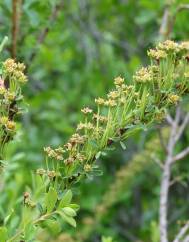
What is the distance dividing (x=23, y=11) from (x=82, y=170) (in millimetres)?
1164

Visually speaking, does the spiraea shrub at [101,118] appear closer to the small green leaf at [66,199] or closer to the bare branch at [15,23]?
the small green leaf at [66,199]

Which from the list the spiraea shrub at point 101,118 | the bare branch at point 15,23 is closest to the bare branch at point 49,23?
the bare branch at point 15,23

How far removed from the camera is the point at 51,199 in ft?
4.18

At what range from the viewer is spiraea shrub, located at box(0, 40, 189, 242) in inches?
50.0

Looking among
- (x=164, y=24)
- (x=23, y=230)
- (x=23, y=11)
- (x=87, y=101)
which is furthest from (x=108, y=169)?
(x=23, y=230)

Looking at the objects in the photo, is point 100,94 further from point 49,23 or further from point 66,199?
point 66,199

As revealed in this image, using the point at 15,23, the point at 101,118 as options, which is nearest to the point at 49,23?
the point at 15,23

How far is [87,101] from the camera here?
3.63 meters

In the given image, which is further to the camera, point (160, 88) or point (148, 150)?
point (148, 150)

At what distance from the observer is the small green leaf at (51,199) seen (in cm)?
126

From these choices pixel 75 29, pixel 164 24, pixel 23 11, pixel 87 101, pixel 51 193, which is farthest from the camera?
pixel 75 29

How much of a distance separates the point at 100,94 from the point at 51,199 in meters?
2.37

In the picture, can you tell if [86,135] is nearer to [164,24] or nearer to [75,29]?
[164,24]

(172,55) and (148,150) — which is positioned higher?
(148,150)
